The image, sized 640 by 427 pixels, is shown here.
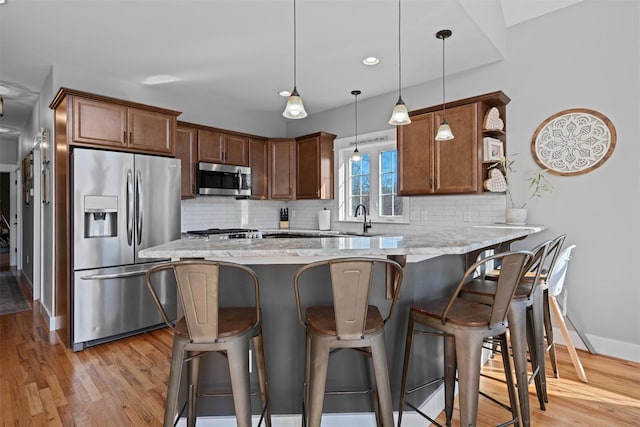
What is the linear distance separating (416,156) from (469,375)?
2656mm

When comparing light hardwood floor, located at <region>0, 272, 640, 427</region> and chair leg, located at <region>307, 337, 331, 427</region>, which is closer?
chair leg, located at <region>307, 337, 331, 427</region>

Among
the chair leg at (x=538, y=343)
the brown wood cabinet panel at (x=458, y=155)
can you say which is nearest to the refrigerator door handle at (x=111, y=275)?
the brown wood cabinet panel at (x=458, y=155)

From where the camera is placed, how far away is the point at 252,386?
75.2 inches

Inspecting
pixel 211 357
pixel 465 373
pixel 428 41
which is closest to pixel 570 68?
pixel 428 41

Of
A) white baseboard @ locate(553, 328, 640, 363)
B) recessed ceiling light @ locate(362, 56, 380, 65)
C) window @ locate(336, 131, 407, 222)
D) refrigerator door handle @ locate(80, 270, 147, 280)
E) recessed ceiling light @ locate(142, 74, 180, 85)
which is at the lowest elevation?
white baseboard @ locate(553, 328, 640, 363)

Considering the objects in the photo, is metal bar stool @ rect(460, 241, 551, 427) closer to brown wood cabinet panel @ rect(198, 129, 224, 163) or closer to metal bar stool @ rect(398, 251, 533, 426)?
metal bar stool @ rect(398, 251, 533, 426)

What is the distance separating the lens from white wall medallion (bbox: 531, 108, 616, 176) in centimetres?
296

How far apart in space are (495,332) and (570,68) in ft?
8.99

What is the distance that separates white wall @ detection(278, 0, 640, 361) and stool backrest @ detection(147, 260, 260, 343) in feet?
10.2

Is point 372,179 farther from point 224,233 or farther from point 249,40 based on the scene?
point 249,40

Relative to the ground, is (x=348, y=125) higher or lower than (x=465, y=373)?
higher

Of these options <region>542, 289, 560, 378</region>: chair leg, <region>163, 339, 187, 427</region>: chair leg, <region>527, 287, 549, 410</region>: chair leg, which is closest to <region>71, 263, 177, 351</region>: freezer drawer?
<region>163, 339, 187, 427</region>: chair leg

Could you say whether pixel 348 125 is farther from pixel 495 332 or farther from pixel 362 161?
pixel 495 332

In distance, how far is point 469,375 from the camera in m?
1.57
